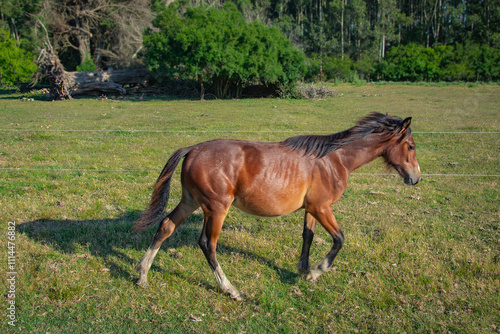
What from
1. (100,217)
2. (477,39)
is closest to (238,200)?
(100,217)

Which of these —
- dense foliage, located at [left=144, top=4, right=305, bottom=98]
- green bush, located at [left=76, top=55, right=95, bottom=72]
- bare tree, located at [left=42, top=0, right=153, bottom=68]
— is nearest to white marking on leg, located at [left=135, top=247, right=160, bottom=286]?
dense foliage, located at [left=144, top=4, right=305, bottom=98]

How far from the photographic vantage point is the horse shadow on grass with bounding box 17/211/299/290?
4965 millimetres

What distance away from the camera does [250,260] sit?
5.19 m

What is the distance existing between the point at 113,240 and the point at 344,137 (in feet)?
12.1

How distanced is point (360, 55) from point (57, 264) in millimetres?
62171

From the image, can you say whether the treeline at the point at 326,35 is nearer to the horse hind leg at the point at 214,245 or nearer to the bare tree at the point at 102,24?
the bare tree at the point at 102,24

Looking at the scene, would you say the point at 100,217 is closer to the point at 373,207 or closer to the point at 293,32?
the point at 373,207

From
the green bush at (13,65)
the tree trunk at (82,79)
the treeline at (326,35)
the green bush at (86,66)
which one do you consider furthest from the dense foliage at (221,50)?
the green bush at (86,66)

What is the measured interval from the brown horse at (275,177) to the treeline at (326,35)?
2475 cm

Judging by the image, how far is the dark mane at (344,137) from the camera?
4688 mm

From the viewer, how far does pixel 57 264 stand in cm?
488

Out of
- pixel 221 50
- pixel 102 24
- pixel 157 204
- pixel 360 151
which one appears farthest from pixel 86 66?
pixel 360 151

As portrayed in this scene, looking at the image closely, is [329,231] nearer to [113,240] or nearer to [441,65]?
[113,240]

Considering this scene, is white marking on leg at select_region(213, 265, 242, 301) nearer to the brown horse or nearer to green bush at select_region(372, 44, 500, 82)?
the brown horse
